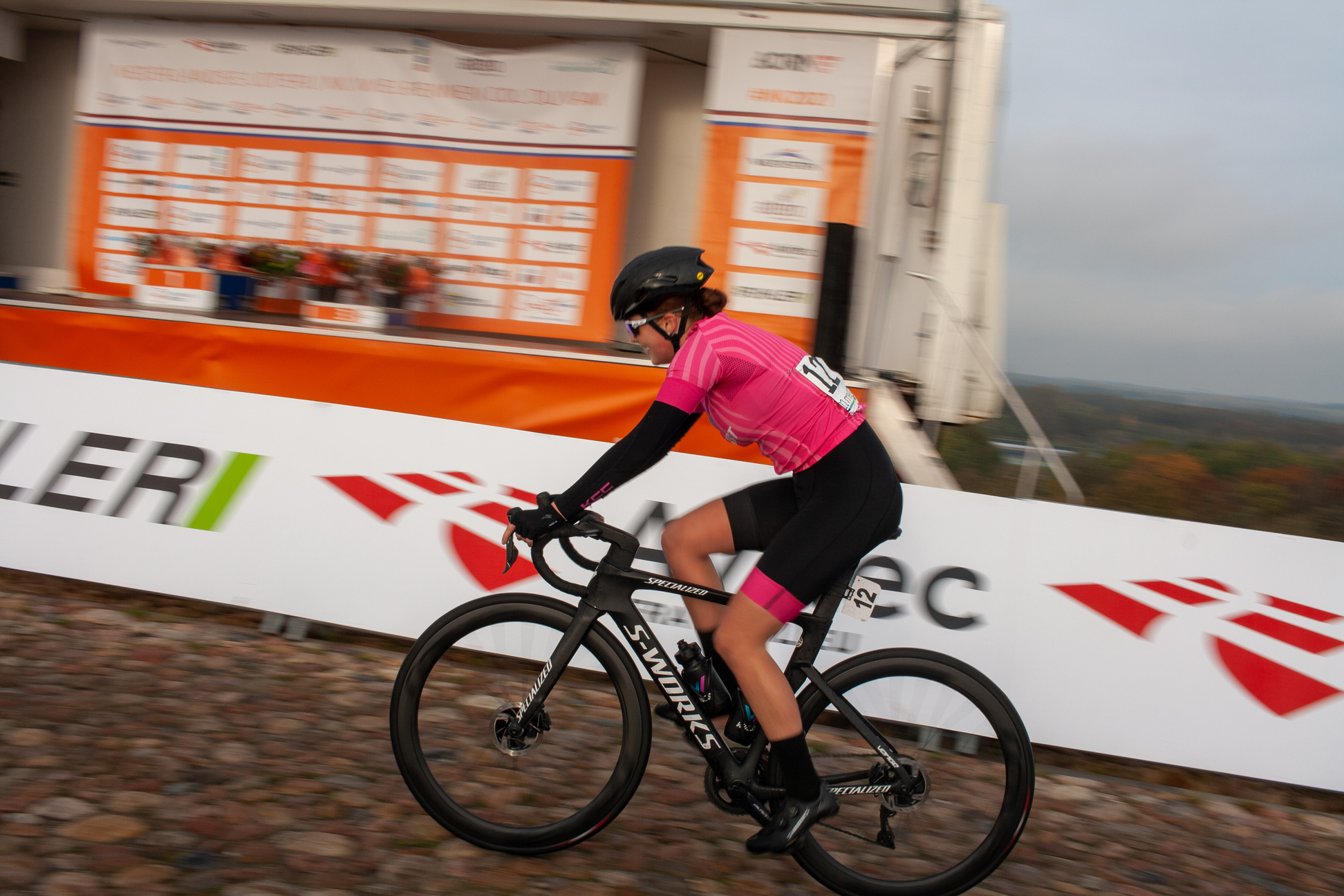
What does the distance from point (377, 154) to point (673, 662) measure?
7521 mm

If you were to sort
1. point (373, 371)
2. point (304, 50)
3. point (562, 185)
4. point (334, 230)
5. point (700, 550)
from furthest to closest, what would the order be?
point (334, 230) → point (304, 50) → point (562, 185) → point (373, 371) → point (700, 550)

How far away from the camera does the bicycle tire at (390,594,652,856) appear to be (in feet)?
9.47

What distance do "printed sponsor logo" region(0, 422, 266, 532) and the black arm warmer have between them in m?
2.94

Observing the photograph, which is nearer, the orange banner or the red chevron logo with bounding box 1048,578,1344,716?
the red chevron logo with bounding box 1048,578,1344,716

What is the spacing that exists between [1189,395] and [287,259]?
8.88 metres

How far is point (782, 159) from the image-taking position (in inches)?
301

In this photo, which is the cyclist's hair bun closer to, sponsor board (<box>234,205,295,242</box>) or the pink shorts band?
the pink shorts band

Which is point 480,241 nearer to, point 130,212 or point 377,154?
point 377,154

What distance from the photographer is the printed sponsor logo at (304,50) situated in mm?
9008

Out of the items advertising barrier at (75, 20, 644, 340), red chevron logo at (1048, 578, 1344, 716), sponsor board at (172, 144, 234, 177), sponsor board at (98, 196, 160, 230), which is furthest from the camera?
sponsor board at (98, 196, 160, 230)

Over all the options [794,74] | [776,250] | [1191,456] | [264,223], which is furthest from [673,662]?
[264,223]

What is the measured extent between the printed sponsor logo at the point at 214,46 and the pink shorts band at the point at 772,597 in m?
8.82

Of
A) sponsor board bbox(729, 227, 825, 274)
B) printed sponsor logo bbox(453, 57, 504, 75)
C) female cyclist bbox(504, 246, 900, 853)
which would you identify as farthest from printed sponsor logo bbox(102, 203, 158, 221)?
female cyclist bbox(504, 246, 900, 853)

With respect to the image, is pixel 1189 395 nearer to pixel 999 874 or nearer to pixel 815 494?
pixel 999 874
